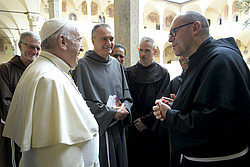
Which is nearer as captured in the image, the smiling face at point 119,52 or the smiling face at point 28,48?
the smiling face at point 28,48

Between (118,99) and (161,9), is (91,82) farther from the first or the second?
(161,9)

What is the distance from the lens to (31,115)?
4.08 ft

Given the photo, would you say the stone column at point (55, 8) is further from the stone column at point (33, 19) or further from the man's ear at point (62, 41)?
the man's ear at point (62, 41)

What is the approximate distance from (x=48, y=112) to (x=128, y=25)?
9.59ft

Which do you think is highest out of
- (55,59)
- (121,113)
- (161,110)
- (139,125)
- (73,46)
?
(73,46)

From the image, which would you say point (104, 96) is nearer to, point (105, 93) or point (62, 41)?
point (105, 93)

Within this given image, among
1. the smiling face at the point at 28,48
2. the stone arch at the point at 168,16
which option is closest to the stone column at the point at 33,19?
the smiling face at the point at 28,48

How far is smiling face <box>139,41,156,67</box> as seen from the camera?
3.05 m

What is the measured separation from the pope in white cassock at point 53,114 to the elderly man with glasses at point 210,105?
2.47ft

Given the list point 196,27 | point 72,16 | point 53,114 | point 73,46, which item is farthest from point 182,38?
point 72,16

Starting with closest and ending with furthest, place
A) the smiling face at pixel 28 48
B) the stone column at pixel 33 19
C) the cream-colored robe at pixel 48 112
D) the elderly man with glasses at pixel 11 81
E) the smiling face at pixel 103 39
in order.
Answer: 1. the cream-colored robe at pixel 48 112
2. the smiling face at pixel 103 39
3. the elderly man with glasses at pixel 11 81
4. the smiling face at pixel 28 48
5. the stone column at pixel 33 19

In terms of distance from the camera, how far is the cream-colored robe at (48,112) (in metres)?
1.23

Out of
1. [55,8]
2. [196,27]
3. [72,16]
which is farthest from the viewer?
[72,16]

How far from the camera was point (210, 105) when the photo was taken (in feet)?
4.85
